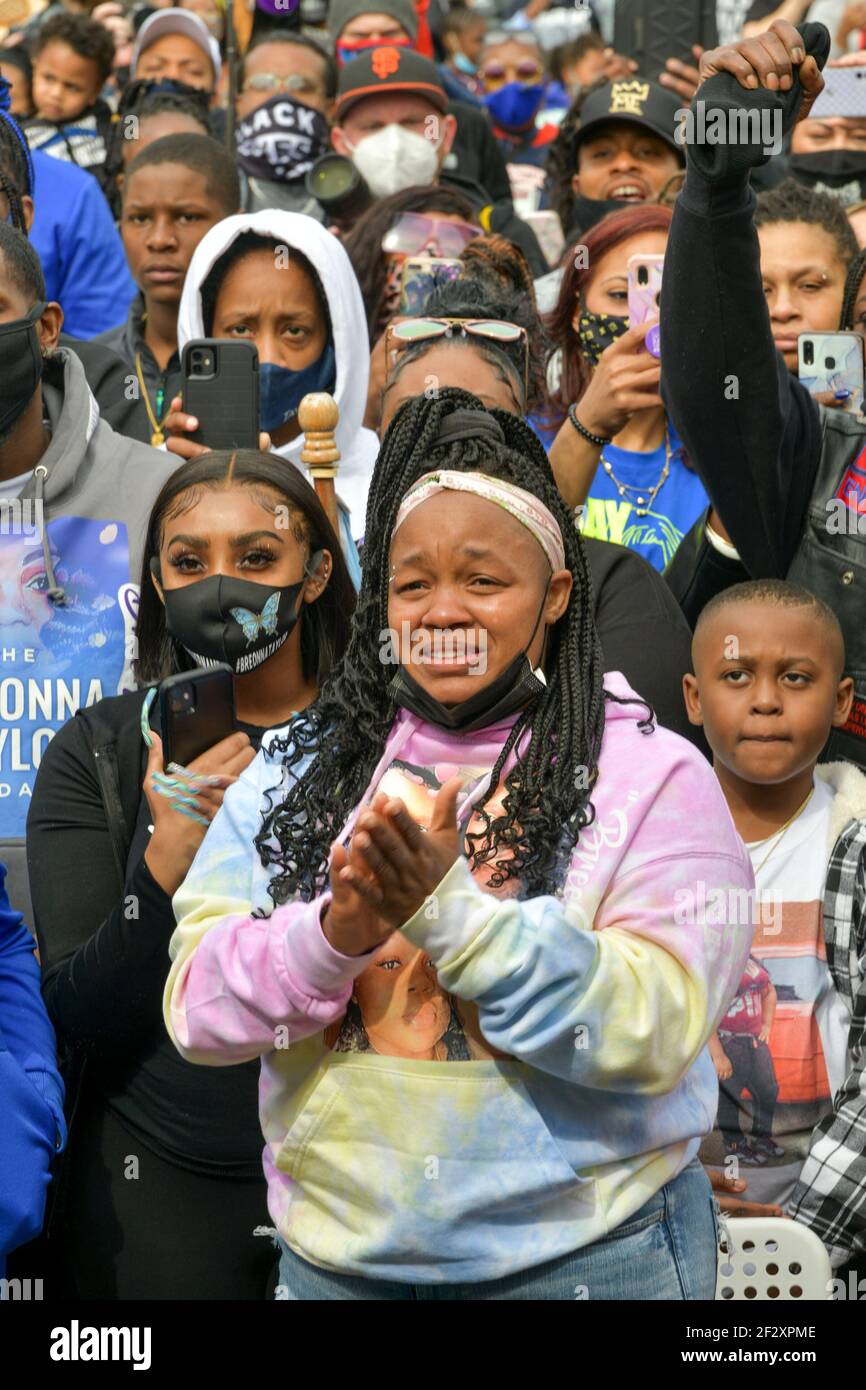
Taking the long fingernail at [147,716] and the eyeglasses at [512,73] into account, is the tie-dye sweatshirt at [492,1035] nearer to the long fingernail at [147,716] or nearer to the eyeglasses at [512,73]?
the long fingernail at [147,716]

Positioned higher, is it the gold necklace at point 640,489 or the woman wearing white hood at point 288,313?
the woman wearing white hood at point 288,313

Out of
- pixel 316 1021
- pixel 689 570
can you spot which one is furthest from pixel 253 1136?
pixel 689 570

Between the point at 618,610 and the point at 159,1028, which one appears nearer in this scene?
the point at 159,1028

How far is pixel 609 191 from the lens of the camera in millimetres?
7082

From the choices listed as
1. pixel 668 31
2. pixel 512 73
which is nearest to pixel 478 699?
pixel 668 31

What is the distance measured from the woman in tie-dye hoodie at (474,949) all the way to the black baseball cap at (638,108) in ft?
13.8

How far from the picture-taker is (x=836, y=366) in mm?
4570

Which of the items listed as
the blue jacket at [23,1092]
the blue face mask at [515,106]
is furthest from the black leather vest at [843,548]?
the blue face mask at [515,106]

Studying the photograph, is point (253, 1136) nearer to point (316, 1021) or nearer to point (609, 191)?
point (316, 1021)

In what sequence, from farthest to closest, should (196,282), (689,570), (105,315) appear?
(105,315), (196,282), (689,570)

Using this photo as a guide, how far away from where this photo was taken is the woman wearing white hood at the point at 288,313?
510cm

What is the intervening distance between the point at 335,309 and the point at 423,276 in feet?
1.89

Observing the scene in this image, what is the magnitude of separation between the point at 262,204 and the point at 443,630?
192 inches

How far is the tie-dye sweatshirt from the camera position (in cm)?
260
